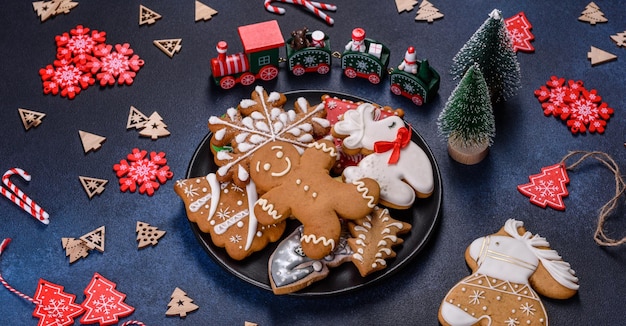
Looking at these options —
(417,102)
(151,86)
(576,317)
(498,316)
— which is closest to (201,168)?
(151,86)

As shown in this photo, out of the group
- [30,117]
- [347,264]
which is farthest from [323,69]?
[30,117]

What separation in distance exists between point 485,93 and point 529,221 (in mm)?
959

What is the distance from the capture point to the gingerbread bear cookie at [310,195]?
561 centimetres

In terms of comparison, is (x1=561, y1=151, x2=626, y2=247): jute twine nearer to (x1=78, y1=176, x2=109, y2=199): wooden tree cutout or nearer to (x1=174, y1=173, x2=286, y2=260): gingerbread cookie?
(x1=174, y1=173, x2=286, y2=260): gingerbread cookie

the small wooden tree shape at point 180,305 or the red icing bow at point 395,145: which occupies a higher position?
the red icing bow at point 395,145

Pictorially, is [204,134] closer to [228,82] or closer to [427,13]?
[228,82]

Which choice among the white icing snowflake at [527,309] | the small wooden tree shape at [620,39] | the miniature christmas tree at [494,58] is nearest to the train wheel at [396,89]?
the miniature christmas tree at [494,58]

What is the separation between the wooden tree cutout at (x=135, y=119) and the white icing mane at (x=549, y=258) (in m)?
2.82

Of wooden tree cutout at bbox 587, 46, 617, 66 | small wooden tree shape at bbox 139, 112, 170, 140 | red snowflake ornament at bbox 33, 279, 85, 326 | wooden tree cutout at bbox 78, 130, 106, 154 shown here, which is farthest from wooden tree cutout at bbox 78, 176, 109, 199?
wooden tree cutout at bbox 587, 46, 617, 66

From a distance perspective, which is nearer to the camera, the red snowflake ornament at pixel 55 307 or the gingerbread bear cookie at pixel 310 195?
the gingerbread bear cookie at pixel 310 195

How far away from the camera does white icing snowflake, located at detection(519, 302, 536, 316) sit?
5555 mm

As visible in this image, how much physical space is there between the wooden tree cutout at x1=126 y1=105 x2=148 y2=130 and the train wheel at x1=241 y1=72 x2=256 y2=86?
80cm

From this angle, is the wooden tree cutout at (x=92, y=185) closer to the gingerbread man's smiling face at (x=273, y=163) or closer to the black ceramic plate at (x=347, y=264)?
the black ceramic plate at (x=347, y=264)

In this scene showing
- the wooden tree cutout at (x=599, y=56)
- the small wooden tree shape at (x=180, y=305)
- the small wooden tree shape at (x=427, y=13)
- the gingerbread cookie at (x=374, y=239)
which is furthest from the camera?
the small wooden tree shape at (x=427, y=13)
